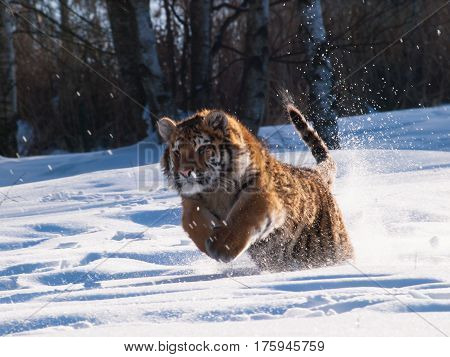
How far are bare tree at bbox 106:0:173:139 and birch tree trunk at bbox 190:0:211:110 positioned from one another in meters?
0.74

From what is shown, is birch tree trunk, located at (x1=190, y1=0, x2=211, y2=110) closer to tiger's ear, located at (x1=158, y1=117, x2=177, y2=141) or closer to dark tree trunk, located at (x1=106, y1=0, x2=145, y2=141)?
dark tree trunk, located at (x1=106, y1=0, x2=145, y2=141)

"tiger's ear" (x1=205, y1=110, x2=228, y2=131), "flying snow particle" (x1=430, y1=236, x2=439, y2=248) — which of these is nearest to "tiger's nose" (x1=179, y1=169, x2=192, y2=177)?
"tiger's ear" (x1=205, y1=110, x2=228, y2=131)

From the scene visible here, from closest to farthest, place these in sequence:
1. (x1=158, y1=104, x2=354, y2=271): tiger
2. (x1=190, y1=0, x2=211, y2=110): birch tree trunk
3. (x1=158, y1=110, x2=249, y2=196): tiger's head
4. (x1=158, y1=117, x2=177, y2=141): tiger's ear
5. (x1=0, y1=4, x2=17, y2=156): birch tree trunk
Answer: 1. (x1=158, y1=104, x2=354, y2=271): tiger
2. (x1=158, y1=110, x2=249, y2=196): tiger's head
3. (x1=158, y1=117, x2=177, y2=141): tiger's ear
4. (x1=190, y1=0, x2=211, y2=110): birch tree trunk
5. (x1=0, y1=4, x2=17, y2=156): birch tree trunk

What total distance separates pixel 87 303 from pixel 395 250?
2.20 metres

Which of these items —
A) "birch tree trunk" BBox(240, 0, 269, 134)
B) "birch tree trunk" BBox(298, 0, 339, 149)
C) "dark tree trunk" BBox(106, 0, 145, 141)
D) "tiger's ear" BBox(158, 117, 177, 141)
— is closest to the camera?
"tiger's ear" BBox(158, 117, 177, 141)

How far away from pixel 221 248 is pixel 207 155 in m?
0.63

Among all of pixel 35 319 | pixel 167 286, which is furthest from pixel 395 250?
pixel 35 319

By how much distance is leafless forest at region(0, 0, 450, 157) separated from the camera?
11.3 m

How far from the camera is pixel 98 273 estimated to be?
4508mm

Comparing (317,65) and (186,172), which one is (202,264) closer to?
(186,172)

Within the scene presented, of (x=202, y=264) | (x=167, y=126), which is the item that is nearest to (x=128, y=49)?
(x=167, y=126)

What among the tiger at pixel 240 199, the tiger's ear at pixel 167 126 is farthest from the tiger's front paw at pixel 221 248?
the tiger's ear at pixel 167 126

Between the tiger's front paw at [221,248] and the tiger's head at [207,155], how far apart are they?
1.09 ft

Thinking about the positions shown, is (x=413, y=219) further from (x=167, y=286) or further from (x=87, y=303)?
(x=87, y=303)
